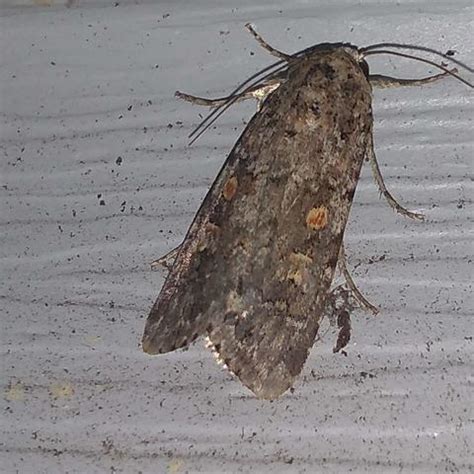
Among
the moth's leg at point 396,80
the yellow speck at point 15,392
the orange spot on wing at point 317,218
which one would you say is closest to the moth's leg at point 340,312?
the orange spot on wing at point 317,218

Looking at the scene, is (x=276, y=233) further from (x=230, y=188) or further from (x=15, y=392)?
(x=15, y=392)

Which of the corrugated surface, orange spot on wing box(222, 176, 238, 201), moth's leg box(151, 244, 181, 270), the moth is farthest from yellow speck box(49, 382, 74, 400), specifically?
orange spot on wing box(222, 176, 238, 201)

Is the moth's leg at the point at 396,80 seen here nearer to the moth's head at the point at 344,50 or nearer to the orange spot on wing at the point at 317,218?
the moth's head at the point at 344,50

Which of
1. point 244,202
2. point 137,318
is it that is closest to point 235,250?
point 244,202

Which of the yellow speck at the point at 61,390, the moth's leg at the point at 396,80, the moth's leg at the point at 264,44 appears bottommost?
the yellow speck at the point at 61,390

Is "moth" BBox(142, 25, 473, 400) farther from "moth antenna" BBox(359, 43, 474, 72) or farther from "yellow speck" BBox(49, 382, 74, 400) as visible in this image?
"yellow speck" BBox(49, 382, 74, 400)

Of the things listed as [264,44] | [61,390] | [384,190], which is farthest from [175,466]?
[264,44]

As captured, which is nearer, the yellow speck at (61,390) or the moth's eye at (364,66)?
the yellow speck at (61,390)

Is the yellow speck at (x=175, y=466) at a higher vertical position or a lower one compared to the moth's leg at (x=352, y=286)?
lower

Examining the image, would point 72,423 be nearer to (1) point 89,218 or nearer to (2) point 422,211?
(1) point 89,218
